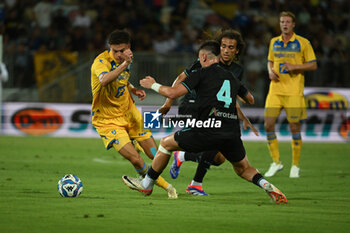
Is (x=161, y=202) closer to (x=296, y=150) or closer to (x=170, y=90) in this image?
(x=170, y=90)

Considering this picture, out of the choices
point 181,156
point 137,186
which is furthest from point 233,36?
point 137,186

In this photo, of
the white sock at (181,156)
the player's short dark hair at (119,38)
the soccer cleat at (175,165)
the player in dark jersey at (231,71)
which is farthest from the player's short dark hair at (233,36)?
the soccer cleat at (175,165)

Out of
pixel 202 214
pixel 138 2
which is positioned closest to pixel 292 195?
pixel 202 214

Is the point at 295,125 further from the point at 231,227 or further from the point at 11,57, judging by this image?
the point at 11,57

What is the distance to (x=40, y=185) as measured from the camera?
9477mm

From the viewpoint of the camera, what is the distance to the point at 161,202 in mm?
7984

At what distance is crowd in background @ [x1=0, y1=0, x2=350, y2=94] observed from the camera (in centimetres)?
2086

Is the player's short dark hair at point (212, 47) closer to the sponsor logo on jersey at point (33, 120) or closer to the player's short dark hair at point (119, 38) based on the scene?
the player's short dark hair at point (119, 38)

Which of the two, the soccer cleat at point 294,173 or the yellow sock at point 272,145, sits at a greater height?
the yellow sock at point 272,145

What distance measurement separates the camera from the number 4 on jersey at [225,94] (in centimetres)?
764

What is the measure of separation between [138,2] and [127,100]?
13647 millimetres

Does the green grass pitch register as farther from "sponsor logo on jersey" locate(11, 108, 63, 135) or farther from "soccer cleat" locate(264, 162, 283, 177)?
"sponsor logo on jersey" locate(11, 108, 63, 135)

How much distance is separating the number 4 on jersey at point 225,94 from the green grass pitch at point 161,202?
46.9 inches

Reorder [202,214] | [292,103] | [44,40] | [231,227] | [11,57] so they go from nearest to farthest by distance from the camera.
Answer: [231,227], [202,214], [292,103], [11,57], [44,40]
